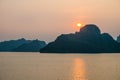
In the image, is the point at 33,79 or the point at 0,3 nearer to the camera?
the point at 0,3

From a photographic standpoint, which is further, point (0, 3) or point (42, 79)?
point (42, 79)

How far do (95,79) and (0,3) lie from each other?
18.9m

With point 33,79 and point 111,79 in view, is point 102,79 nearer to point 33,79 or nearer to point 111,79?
point 111,79

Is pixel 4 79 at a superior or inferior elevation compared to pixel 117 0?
inferior

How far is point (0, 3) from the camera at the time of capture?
3809cm

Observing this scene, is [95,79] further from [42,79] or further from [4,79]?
[4,79]

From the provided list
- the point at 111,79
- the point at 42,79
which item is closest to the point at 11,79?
the point at 42,79

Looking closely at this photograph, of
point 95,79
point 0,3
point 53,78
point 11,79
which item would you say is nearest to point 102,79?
point 95,79

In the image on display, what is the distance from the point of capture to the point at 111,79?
43.8 meters

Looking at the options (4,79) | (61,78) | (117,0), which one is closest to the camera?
(117,0)

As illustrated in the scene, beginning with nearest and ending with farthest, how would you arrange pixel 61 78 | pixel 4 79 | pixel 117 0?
1. pixel 117 0
2. pixel 4 79
3. pixel 61 78

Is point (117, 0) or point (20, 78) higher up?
point (117, 0)

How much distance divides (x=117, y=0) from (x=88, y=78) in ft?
48.3

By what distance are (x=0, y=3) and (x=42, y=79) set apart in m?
13.7
